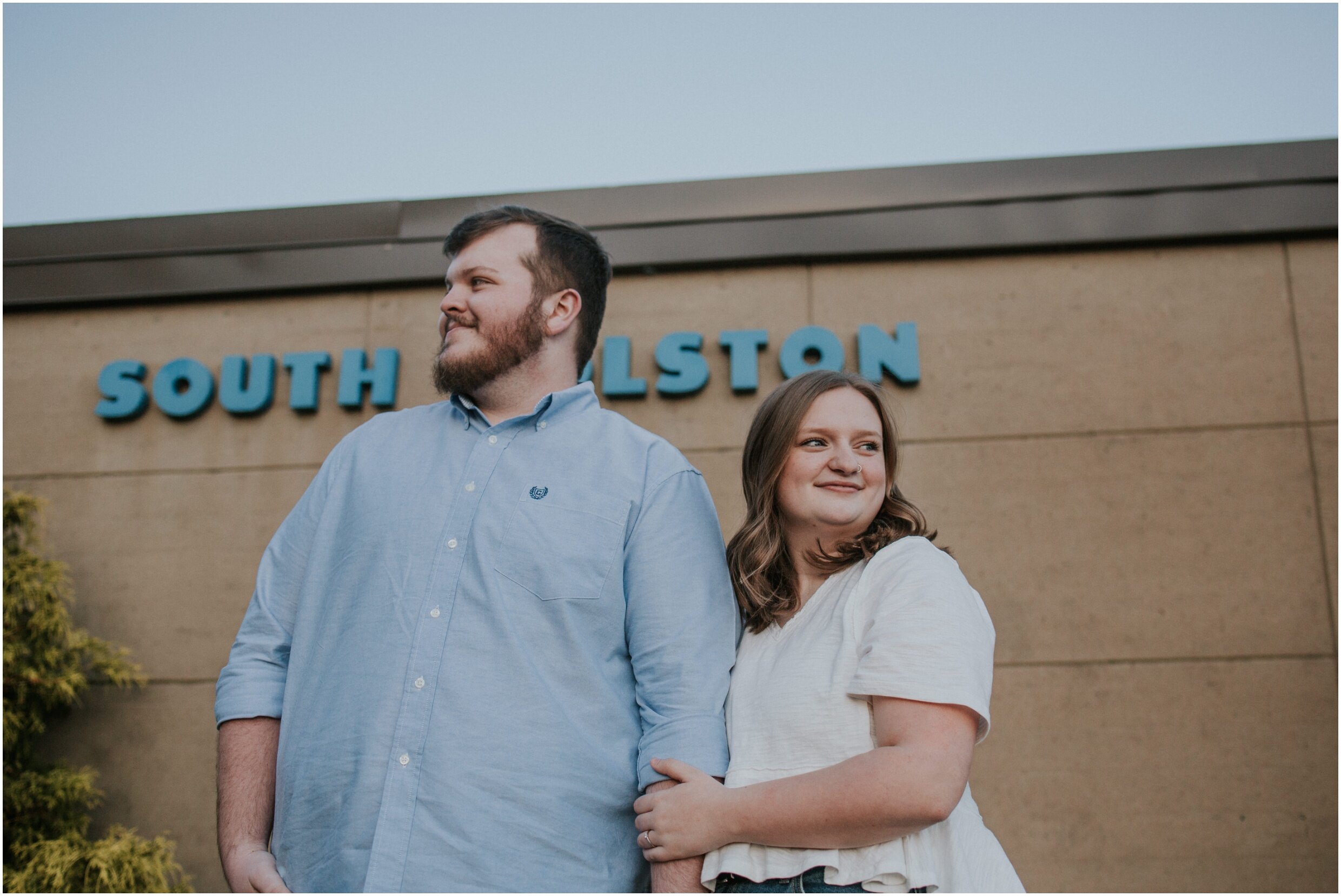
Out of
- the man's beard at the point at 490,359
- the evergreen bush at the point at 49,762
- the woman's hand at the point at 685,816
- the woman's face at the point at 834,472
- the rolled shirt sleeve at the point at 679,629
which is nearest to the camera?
the woman's hand at the point at 685,816

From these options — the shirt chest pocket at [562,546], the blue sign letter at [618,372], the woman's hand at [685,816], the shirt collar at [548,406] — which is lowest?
the woman's hand at [685,816]

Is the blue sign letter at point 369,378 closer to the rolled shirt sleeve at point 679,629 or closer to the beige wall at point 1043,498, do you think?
the beige wall at point 1043,498

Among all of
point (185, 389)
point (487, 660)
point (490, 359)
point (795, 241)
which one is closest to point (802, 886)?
point (487, 660)

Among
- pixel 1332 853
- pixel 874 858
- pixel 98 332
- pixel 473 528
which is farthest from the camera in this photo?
pixel 98 332

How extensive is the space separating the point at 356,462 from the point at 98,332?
429cm

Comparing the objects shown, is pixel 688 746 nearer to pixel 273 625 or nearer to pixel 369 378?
pixel 273 625

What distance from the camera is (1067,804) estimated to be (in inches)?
169

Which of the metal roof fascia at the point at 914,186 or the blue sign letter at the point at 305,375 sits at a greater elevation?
the metal roof fascia at the point at 914,186

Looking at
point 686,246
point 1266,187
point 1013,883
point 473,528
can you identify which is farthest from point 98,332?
point 1266,187

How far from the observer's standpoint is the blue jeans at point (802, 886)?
1.61 metres

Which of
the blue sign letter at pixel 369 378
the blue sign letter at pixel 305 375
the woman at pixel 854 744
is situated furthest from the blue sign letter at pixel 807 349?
the woman at pixel 854 744

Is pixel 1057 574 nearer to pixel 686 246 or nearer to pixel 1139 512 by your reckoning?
pixel 1139 512

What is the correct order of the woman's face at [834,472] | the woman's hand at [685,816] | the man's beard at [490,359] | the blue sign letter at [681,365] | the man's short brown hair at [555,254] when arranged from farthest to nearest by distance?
1. the blue sign letter at [681,365]
2. the man's short brown hair at [555,254]
3. the man's beard at [490,359]
4. the woman's face at [834,472]
5. the woman's hand at [685,816]

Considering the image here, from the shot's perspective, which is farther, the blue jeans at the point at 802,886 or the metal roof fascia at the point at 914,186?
the metal roof fascia at the point at 914,186
